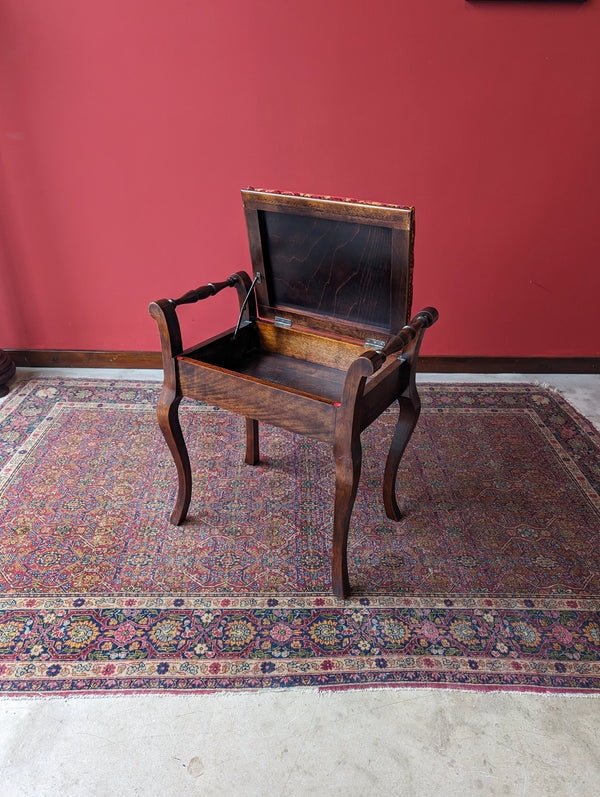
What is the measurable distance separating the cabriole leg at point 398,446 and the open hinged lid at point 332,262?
0.28m

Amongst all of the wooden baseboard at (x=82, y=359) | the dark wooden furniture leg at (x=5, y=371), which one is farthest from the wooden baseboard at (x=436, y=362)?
the dark wooden furniture leg at (x=5, y=371)

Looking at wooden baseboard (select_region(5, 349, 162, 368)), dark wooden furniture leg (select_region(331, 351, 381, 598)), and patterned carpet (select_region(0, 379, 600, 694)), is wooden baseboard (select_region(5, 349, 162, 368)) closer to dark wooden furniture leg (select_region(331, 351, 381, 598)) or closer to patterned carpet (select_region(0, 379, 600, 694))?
patterned carpet (select_region(0, 379, 600, 694))

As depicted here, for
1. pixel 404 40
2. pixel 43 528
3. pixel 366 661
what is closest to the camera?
pixel 366 661

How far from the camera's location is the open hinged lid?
6.20 feet

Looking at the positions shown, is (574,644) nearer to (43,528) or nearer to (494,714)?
(494,714)

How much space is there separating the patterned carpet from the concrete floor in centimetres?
6

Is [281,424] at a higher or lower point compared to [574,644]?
higher

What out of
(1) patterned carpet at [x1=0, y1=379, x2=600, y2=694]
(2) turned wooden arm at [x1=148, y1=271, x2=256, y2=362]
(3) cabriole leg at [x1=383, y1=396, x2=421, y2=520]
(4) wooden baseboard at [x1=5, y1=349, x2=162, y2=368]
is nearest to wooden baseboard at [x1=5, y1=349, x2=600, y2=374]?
(4) wooden baseboard at [x1=5, y1=349, x2=162, y2=368]

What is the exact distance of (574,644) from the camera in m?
1.88

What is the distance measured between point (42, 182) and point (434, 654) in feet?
9.70

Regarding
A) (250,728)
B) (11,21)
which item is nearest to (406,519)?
(250,728)

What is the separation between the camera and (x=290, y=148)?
9.98ft

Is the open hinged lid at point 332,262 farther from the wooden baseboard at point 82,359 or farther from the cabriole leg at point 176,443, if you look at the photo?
the wooden baseboard at point 82,359

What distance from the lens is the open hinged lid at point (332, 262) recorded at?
1.89 metres
